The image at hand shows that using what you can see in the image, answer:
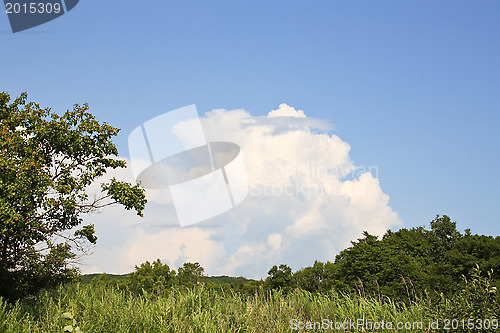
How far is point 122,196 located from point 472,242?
77.1ft

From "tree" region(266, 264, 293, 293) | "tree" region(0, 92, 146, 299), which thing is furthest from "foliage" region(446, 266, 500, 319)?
"tree" region(266, 264, 293, 293)

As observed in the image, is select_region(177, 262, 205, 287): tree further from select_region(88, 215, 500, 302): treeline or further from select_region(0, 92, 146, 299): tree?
select_region(0, 92, 146, 299): tree

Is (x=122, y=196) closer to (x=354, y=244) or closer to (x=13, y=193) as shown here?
(x=13, y=193)

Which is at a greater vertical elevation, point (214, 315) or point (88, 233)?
point (88, 233)

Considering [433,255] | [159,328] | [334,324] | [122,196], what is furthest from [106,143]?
[433,255]

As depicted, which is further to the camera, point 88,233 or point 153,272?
point 153,272

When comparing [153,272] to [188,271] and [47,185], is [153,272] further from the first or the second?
[47,185]

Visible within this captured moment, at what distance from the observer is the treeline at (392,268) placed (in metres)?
27.3

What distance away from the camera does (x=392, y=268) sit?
92.9 feet

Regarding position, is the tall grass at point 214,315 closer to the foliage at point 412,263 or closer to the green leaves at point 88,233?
the green leaves at point 88,233

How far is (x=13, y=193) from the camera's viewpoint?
556 inches

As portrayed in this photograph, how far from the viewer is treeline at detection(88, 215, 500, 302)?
27.3 m

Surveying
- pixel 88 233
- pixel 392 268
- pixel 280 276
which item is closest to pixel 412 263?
pixel 392 268

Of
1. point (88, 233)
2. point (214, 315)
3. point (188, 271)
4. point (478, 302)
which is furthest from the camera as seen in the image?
point (188, 271)
